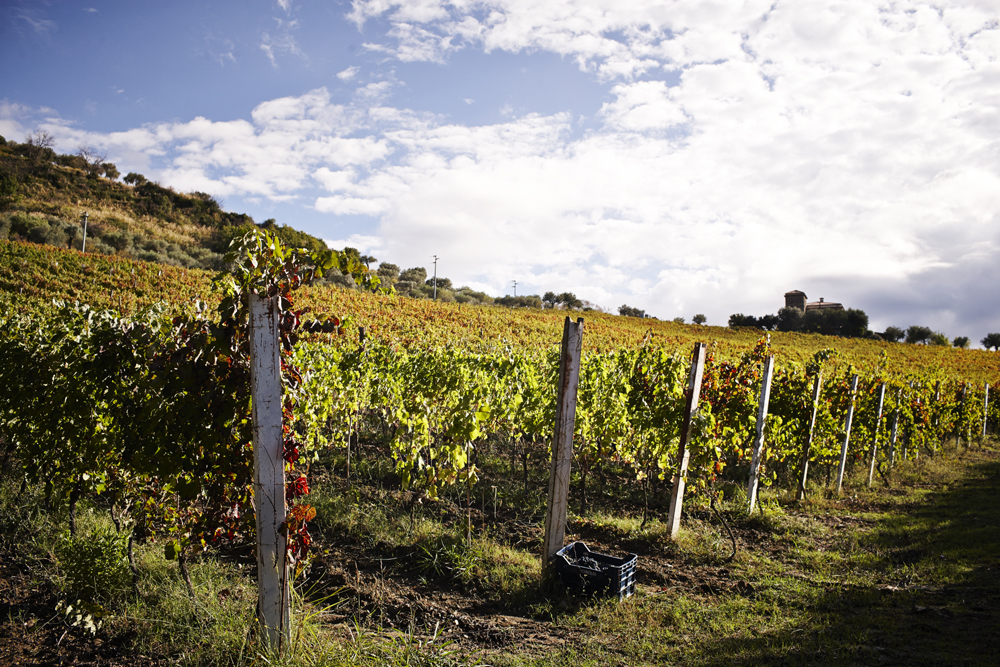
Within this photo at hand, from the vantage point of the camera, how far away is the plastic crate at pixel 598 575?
408 cm

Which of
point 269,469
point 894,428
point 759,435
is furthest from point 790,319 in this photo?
point 269,469

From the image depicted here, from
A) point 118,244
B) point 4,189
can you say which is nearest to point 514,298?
point 118,244

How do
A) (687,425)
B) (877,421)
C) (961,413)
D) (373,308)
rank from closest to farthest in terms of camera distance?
1. (687,425)
2. (877,421)
3. (961,413)
4. (373,308)

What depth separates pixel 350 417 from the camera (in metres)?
6.89

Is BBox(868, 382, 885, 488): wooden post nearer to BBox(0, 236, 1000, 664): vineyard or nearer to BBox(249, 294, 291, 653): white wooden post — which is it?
BBox(0, 236, 1000, 664): vineyard

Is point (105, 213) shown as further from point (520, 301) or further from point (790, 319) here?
point (790, 319)

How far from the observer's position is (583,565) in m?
4.36

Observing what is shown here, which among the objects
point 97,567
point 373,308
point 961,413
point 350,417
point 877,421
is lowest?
point 97,567

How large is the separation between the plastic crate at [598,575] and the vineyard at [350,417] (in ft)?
4.17

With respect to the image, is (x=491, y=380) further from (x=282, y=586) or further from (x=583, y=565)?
(x=282, y=586)

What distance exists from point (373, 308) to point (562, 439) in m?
21.8

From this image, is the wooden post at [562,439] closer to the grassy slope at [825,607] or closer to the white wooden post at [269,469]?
the grassy slope at [825,607]

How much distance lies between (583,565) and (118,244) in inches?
1621

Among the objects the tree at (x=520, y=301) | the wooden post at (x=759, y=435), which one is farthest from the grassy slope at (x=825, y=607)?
the tree at (x=520, y=301)
